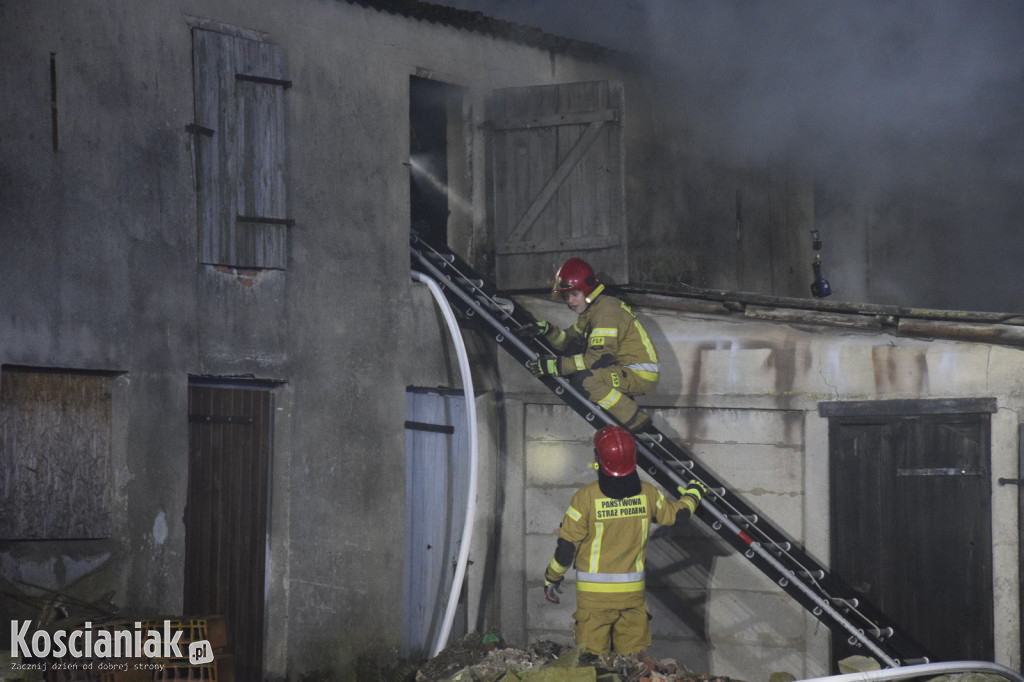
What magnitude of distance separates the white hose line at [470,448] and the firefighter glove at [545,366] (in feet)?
1.68

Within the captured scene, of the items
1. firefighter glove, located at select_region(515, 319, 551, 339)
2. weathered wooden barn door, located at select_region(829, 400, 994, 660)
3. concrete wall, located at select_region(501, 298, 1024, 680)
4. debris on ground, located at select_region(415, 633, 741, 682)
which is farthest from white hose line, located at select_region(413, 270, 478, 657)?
weathered wooden barn door, located at select_region(829, 400, 994, 660)

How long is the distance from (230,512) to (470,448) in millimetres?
1887

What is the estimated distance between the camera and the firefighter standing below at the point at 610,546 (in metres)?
7.65

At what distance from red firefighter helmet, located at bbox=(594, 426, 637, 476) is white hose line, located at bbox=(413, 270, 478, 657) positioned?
1291mm

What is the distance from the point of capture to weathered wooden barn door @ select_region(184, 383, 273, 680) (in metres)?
7.90

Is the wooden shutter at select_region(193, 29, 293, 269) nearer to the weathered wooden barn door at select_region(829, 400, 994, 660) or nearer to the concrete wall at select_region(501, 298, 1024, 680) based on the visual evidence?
the concrete wall at select_region(501, 298, 1024, 680)

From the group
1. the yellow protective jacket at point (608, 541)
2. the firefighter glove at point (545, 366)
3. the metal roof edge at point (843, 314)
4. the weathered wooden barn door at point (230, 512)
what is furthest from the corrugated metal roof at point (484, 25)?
the yellow protective jacket at point (608, 541)

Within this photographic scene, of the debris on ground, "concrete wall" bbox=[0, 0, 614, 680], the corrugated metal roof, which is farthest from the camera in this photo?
→ the corrugated metal roof

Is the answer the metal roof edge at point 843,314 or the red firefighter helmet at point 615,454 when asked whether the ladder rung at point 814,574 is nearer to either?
the red firefighter helmet at point 615,454

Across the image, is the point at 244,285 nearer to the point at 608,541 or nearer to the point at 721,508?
the point at 608,541

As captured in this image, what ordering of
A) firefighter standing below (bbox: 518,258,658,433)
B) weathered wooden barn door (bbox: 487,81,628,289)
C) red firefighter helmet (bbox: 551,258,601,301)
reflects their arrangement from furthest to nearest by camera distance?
Result: weathered wooden barn door (bbox: 487,81,628,289) → red firefighter helmet (bbox: 551,258,601,301) → firefighter standing below (bbox: 518,258,658,433)

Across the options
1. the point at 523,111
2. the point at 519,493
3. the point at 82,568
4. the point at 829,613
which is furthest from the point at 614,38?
the point at 82,568

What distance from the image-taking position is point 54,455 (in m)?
7.12

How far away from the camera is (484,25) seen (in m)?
10.1
